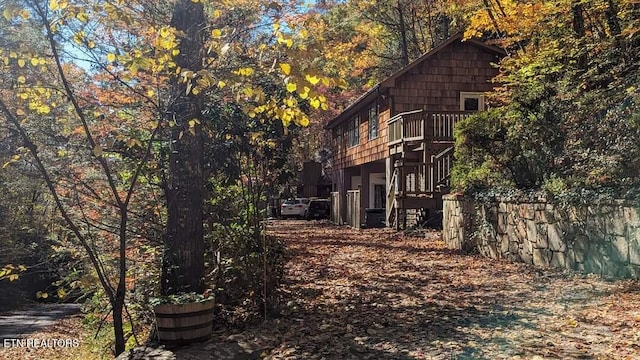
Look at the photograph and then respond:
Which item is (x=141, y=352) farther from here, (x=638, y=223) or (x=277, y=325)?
(x=638, y=223)

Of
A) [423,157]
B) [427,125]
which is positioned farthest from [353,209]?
[427,125]

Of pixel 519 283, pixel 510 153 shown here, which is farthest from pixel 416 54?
pixel 519 283

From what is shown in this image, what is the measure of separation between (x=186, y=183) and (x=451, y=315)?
346cm

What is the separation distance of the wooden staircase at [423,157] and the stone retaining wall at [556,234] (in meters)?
3.23

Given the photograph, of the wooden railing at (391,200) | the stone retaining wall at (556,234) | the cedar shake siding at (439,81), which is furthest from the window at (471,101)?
the stone retaining wall at (556,234)

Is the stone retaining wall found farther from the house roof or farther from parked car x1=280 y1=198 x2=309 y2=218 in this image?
parked car x1=280 y1=198 x2=309 y2=218

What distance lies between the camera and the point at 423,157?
1466cm

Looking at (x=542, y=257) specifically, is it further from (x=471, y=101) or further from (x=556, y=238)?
(x=471, y=101)

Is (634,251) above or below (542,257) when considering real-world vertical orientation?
above

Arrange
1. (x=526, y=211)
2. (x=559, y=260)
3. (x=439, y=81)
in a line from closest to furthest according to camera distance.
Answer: (x=559, y=260) → (x=526, y=211) → (x=439, y=81)

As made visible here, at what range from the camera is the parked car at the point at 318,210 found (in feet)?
92.1

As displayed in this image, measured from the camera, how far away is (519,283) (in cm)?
703

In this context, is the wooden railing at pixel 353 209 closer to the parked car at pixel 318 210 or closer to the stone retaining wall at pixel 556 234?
the stone retaining wall at pixel 556 234

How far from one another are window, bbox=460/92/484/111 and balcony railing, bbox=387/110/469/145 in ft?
10.6
